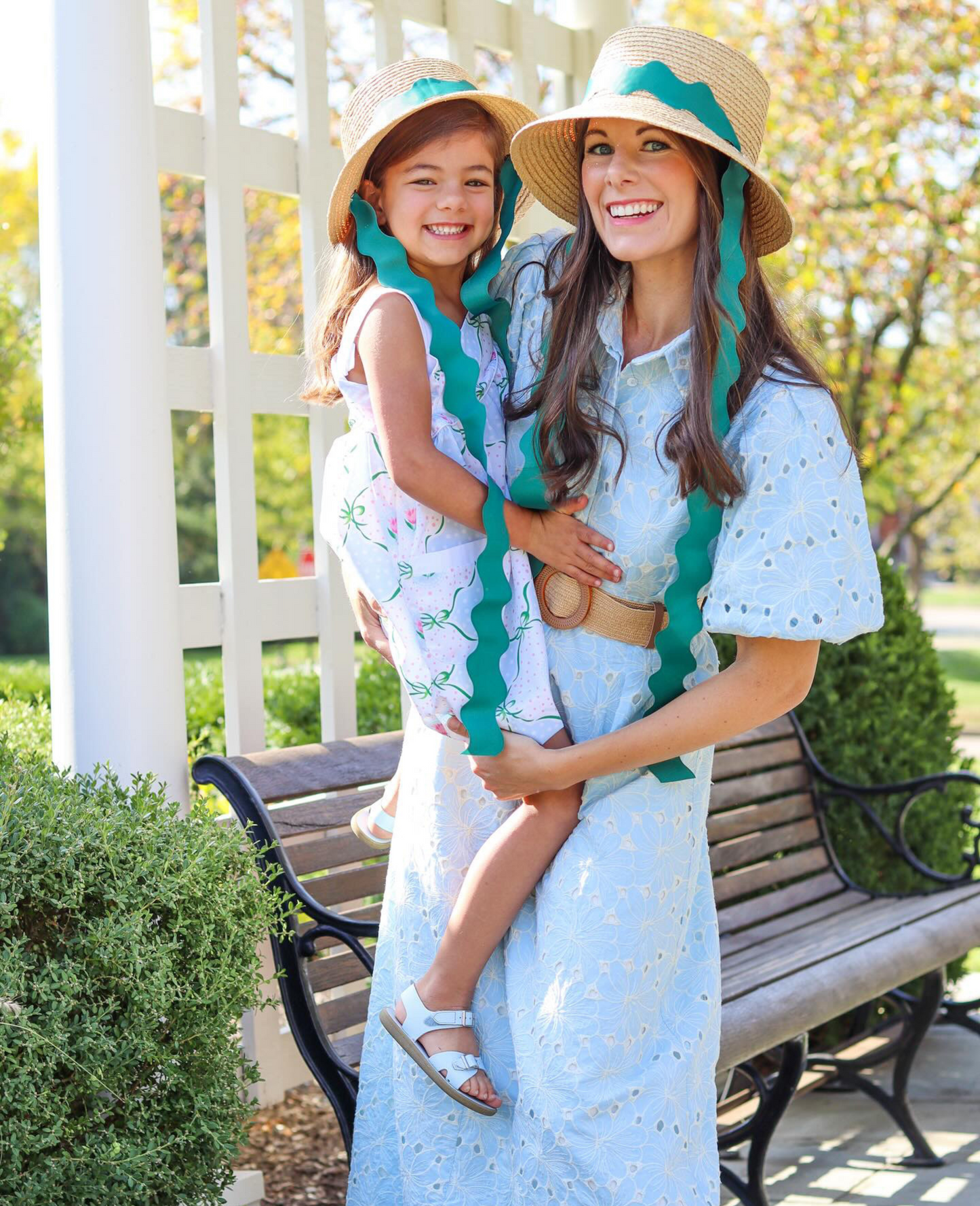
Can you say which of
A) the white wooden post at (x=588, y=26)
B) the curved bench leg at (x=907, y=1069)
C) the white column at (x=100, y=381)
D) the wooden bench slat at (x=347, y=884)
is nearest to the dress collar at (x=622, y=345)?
the white column at (x=100, y=381)

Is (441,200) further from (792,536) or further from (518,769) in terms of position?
(518,769)

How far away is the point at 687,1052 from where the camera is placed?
2.00 meters

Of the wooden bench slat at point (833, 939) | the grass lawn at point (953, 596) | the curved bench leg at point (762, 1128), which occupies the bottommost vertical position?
the grass lawn at point (953, 596)

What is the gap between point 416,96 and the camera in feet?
6.97

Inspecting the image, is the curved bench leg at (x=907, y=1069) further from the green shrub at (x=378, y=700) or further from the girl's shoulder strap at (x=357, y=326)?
the girl's shoulder strap at (x=357, y=326)

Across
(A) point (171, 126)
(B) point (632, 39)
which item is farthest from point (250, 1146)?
(B) point (632, 39)

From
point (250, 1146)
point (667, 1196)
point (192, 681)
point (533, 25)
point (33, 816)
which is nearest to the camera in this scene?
point (667, 1196)

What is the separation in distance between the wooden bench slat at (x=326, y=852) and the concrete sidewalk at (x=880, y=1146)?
4.35 feet

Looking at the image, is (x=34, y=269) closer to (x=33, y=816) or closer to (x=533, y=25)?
(x=533, y=25)

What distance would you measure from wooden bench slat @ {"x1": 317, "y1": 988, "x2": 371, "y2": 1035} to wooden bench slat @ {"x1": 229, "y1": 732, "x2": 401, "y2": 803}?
447 millimetres

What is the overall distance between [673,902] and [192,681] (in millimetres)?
3875

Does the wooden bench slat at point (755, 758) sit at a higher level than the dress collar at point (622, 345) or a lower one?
lower

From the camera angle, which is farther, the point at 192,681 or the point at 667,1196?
the point at 192,681

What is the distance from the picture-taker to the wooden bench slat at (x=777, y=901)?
3775 millimetres
